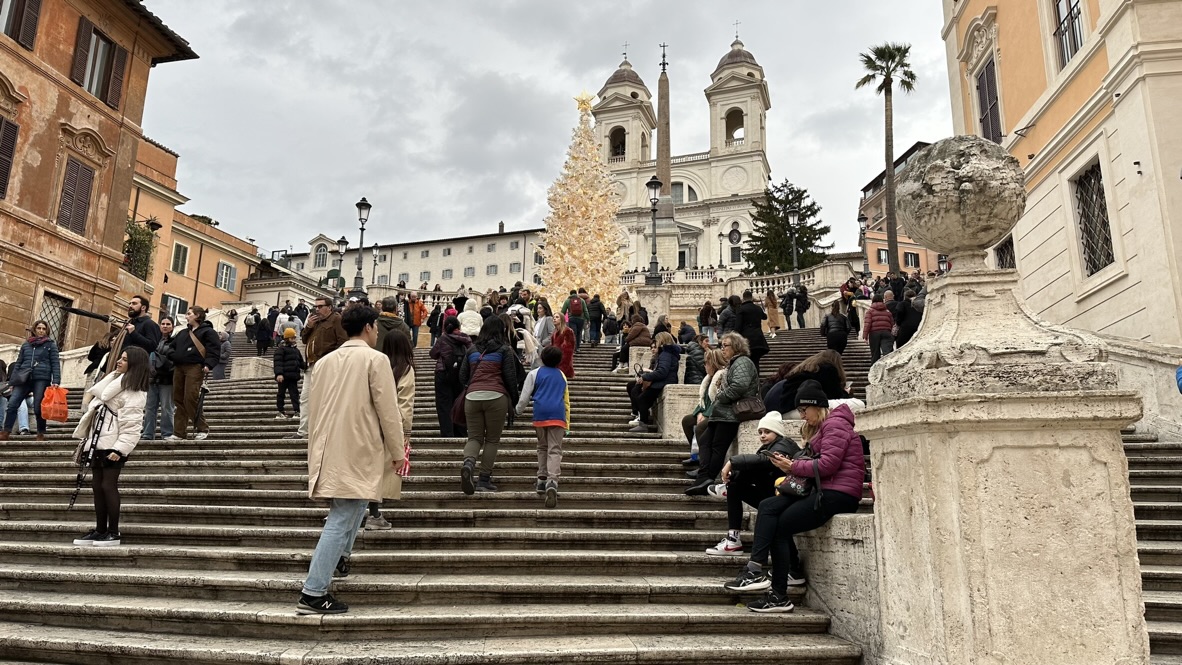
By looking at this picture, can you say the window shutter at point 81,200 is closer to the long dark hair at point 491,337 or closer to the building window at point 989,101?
the long dark hair at point 491,337

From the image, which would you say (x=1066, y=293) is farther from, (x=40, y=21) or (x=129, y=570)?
(x=40, y=21)

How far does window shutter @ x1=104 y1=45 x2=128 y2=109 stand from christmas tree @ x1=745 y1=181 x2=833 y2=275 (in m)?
37.5

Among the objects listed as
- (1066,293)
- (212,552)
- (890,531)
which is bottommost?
(212,552)

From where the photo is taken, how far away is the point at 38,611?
466cm

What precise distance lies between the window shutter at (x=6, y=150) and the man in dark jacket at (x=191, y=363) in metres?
13.2

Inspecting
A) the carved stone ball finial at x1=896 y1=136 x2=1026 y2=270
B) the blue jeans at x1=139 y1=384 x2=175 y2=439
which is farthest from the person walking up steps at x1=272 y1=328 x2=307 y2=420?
the carved stone ball finial at x1=896 y1=136 x2=1026 y2=270

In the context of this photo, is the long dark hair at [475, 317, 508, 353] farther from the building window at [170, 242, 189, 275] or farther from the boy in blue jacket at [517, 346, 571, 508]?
the building window at [170, 242, 189, 275]

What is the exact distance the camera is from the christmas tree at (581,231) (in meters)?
30.6

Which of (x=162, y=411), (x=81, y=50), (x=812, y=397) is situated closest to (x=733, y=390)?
(x=812, y=397)

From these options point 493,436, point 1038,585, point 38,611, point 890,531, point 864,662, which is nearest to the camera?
point 1038,585

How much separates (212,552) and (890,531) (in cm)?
486

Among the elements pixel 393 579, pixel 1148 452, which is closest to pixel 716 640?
pixel 393 579

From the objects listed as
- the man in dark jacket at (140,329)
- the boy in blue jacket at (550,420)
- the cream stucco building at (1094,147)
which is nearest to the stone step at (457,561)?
the boy in blue jacket at (550,420)

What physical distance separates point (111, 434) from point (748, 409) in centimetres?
573
